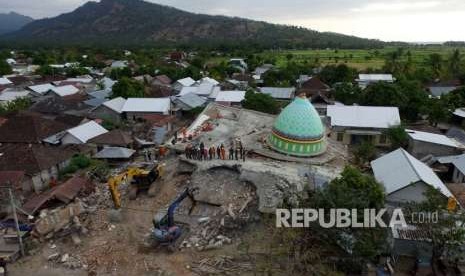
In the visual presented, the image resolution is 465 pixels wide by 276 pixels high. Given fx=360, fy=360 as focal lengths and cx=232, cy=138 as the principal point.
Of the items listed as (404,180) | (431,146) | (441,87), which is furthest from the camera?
(441,87)

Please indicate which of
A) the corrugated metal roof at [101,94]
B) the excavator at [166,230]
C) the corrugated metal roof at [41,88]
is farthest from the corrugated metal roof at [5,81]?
the excavator at [166,230]

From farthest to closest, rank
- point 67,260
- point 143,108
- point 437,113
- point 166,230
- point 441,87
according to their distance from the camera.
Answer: point 441,87
point 143,108
point 437,113
point 166,230
point 67,260

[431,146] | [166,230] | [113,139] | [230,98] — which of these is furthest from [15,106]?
[431,146]

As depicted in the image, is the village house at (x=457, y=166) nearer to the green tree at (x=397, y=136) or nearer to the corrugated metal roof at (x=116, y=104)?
the green tree at (x=397, y=136)

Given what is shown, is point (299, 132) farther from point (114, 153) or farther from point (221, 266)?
point (114, 153)

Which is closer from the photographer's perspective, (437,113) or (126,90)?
(437,113)

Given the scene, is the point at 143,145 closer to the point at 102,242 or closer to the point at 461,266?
the point at 102,242

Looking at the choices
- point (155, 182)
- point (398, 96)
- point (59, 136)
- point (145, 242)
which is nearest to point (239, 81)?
point (398, 96)
